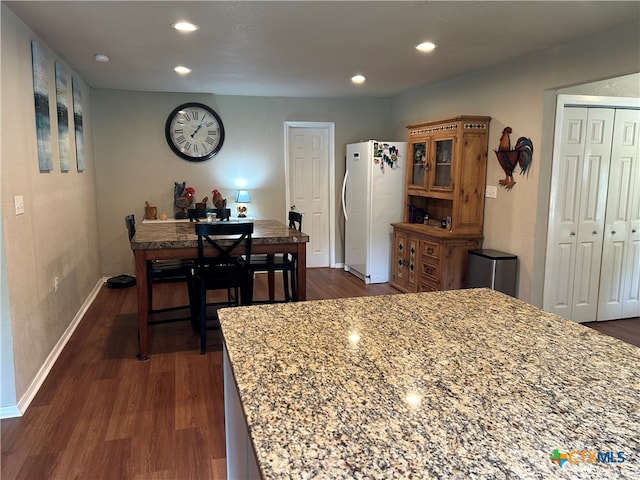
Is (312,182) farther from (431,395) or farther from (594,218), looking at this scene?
(431,395)

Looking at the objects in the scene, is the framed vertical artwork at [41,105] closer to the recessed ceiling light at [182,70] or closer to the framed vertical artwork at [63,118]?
the framed vertical artwork at [63,118]

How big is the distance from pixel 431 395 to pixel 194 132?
5526mm

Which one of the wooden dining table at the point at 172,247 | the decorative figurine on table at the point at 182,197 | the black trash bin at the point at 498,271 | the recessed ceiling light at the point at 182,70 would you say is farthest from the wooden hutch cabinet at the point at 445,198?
the decorative figurine on table at the point at 182,197

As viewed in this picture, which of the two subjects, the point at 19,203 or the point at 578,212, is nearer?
the point at 19,203

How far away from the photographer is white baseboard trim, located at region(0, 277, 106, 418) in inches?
103

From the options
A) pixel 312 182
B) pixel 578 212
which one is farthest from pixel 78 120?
pixel 578 212

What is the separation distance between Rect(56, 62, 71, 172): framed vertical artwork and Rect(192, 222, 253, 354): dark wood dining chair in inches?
58.3

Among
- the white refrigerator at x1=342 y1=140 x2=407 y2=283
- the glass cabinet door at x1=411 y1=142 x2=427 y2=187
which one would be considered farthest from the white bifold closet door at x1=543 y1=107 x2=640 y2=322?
the white refrigerator at x1=342 y1=140 x2=407 y2=283

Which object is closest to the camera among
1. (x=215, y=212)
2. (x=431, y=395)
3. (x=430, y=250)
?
(x=431, y=395)

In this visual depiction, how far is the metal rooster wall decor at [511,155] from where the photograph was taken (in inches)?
155

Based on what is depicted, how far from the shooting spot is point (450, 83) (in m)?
5.01

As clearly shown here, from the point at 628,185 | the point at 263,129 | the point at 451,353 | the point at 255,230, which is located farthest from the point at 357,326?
the point at 263,129

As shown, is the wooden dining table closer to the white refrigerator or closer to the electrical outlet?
the electrical outlet

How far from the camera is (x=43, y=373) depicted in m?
3.11
